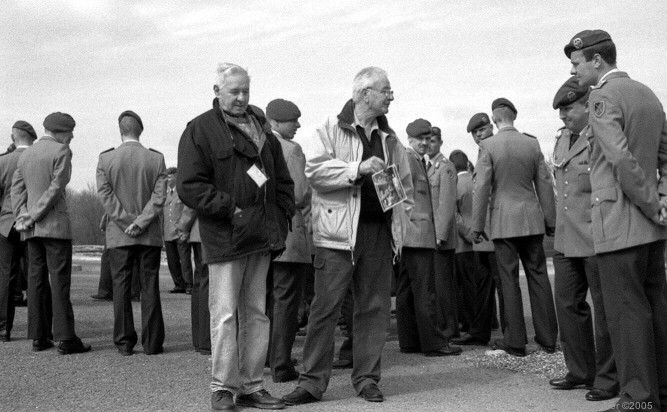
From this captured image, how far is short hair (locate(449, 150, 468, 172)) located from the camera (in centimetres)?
1141

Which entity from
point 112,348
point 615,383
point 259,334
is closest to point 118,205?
point 112,348

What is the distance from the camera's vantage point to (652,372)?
17.4ft

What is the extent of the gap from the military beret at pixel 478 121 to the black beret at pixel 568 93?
3.02m

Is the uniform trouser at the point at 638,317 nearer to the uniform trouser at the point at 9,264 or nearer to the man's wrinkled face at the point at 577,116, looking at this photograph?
the man's wrinkled face at the point at 577,116

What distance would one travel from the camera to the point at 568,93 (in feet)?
23.0

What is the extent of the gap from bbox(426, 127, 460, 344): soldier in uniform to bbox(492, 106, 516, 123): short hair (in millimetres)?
758

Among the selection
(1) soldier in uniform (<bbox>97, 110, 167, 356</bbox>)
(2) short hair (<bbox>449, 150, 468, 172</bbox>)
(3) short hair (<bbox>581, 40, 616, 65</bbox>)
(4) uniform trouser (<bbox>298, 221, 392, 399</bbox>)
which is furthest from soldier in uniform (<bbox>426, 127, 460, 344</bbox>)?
(3) short hair (<bbox>581, 40, 616, 65</bbox>)

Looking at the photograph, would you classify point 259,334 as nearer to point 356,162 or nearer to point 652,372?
point 356,162

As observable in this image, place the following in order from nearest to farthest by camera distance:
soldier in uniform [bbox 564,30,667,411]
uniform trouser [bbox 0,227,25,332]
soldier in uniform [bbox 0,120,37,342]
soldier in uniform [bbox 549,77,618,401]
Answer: soldier in uniform [bbox 564,30,667,411]
soldier in uniform [bbox 549,77,618,401]
soldier in uniform [bbox 0,120,37,342]
uniform trouser [bbox 0,227,25,332]

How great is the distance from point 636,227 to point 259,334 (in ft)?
A: 8.63

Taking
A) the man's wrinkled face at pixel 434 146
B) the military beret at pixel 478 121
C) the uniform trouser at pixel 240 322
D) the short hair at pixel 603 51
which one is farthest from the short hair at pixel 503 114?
the uniform trouser at pixel 240 322

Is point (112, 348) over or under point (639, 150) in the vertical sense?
under

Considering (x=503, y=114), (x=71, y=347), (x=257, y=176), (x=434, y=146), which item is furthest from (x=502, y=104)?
(x=71, y=347)

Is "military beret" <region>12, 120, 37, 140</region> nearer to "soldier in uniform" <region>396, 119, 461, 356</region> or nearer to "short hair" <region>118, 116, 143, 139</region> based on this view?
"short hair" <region>118, 116, 143, 139</region>
